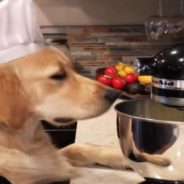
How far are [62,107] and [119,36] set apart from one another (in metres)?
1.15

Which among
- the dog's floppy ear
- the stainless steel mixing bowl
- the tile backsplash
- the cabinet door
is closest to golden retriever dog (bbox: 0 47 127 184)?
the dog's floppy ear

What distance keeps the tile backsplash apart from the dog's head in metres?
1.06

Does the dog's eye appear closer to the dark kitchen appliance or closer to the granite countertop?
the granite countertop

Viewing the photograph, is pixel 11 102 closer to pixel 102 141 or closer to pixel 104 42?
pixel 102 141

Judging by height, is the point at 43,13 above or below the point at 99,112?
above

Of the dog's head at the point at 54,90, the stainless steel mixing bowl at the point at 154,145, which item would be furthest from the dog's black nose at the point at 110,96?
the stainless steel mixing bowl at the point at 154,145

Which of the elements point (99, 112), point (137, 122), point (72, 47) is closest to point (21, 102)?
point (99, 112)

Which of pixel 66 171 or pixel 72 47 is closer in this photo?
pixel 66 171

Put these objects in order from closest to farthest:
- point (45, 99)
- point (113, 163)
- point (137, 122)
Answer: point (137, 122) → point (113, 163) → point (45, 99)

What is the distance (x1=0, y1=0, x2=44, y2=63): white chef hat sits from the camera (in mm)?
1731

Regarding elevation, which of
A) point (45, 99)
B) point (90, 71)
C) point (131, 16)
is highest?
point (131, 16)

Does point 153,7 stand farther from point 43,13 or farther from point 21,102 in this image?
point 21,102

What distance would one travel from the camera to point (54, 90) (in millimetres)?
1088

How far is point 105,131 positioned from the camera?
1.18 meters
